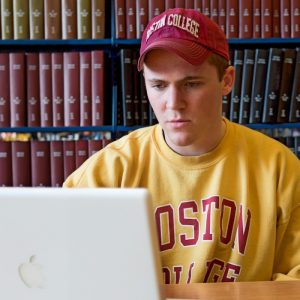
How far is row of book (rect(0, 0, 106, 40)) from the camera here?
84.9 inches

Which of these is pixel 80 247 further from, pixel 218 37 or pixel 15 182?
pixel 15 182

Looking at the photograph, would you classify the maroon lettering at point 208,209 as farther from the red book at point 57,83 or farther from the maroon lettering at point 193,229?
the red book at point 57,83

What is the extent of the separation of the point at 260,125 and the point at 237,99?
15cm

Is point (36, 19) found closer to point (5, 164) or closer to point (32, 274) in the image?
point (5, 164)

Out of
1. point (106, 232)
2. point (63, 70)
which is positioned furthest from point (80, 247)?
point (63, 70)

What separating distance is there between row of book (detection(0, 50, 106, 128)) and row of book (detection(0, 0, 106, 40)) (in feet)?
0.27

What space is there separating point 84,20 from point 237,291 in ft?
5.02

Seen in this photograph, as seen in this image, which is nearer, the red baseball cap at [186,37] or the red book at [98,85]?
the red baseball cap at [186,37]

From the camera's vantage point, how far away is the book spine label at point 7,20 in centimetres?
216

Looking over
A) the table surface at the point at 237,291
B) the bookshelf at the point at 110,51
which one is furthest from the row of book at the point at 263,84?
the table surface at the point at 237,291

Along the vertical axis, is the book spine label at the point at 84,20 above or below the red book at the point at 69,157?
above

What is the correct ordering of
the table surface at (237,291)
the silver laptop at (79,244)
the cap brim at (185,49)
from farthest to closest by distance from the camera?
the cap brim at (185,49)
the table surface at (237,291)
the silver laptop at (79,244)

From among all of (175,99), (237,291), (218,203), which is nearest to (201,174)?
(218,203)

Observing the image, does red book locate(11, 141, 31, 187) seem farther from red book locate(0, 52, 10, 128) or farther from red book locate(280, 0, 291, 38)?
red book locate(280, 0, 291, 38)
